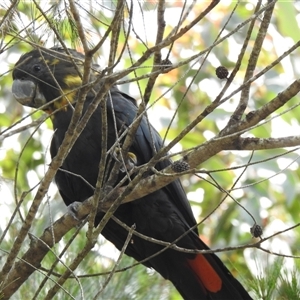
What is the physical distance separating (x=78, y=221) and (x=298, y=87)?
28.1 inches

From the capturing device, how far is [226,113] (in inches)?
112

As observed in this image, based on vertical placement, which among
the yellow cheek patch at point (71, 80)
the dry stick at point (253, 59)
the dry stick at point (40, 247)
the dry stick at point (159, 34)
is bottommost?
the dry stick at point (40, 247)

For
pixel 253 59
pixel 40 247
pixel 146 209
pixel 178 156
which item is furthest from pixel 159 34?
pixel 178 156

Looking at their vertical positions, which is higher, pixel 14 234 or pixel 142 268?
pixel 142 268

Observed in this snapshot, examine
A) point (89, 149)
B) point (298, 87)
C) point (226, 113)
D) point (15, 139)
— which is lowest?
point (298, 87)

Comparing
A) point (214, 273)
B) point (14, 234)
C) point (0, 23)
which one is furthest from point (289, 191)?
point (0, 23)

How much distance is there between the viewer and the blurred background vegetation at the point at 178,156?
152cm

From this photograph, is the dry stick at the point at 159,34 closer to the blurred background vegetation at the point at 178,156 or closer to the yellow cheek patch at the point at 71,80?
the blurred background vegetation at the point at 178,156

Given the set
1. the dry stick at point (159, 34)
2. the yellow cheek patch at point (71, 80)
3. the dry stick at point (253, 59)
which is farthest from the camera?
the yellow cheek patch at point (71, 80)

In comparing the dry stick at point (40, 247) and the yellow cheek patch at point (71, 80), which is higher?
the yellow cheek patch at point (71, 80)

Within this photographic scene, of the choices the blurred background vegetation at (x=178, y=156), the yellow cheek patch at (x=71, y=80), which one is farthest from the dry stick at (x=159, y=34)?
the yellow cheek patch at (x=71, y=80)

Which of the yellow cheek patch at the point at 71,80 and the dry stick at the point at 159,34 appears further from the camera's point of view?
the yellow cheek patch at the point at 71,80

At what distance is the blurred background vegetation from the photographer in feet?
5.00

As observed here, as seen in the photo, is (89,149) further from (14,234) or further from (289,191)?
(289,191)
